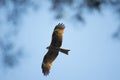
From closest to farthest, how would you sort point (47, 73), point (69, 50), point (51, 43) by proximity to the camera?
point (69, 50), point (51, 43), point (47, 73)

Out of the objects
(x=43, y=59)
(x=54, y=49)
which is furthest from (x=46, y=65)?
(x=54, y=49)

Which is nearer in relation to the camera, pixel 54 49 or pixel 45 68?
pixel 54 49

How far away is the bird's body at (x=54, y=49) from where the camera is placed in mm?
19141

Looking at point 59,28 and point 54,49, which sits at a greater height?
point 59,28

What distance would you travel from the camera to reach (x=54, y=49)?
19203 millimetres

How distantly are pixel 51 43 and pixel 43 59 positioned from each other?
1496 millimetres

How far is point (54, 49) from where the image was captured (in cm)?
1920

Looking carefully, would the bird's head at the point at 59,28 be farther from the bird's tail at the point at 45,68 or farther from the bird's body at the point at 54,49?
the bird's tail at the point at 45,68

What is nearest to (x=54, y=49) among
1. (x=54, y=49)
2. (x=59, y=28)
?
(x=54, y=49)

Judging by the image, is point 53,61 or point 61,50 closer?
point 61,50

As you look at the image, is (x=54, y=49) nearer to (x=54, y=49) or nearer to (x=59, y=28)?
(x=54, y=49)

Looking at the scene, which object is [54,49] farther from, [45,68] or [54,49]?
[45,68]

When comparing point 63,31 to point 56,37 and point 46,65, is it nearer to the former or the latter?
point 56,37

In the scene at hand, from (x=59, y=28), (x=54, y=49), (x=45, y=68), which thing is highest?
(x=59, y=28)
